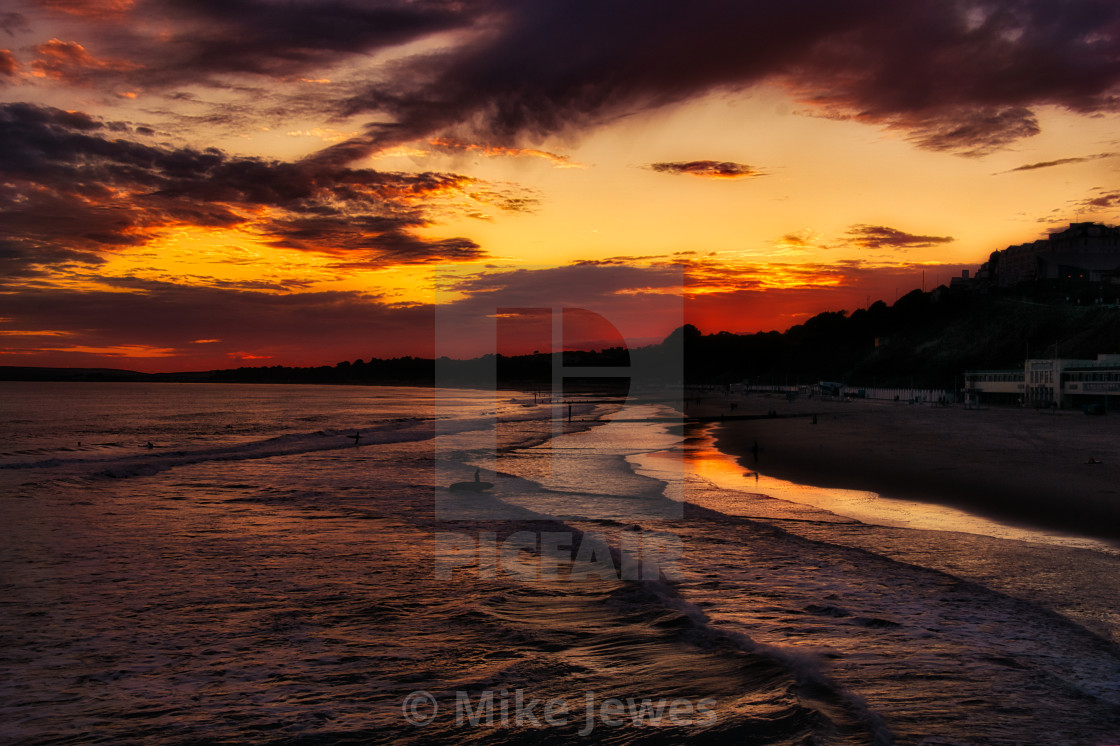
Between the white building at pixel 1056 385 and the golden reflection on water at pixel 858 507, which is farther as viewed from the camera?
the white building at pixel 1056 385

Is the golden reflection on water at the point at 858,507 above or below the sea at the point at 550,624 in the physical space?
below

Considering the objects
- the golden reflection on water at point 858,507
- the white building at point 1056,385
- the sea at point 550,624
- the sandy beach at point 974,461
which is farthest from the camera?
the white building at point 1056,385

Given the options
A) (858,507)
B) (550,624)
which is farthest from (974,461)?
(550,624)

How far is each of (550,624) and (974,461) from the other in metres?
26.5

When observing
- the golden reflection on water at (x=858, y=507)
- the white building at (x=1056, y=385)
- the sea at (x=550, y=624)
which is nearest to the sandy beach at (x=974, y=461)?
the golden reflection on water at (x=858, y=507)

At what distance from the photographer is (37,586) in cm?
1191

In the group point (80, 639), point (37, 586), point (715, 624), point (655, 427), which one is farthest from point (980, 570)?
point (655, 427)

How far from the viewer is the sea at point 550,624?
6.89 meters

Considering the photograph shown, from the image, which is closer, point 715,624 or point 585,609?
point 715,624

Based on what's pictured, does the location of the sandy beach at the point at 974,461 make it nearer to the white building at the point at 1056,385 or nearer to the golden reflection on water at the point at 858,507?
the golden reflection on water at the point at 858,507

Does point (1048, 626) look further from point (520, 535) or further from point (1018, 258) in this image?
point (1018, 258)

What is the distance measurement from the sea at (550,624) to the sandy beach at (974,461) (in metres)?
2.73

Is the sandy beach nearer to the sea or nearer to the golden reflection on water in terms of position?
the golden reflection on water

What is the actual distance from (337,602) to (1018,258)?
235 meters
